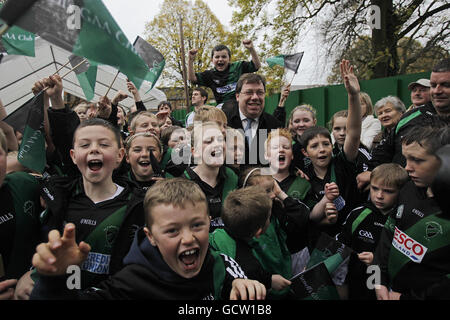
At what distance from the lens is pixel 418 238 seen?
76.7 inches

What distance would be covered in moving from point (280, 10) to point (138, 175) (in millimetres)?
12128

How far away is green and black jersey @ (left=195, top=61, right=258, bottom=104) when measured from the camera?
495cm

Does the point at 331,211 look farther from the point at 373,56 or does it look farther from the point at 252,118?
the point at 373,56

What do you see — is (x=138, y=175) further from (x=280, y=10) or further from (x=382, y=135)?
(x=280, y=10)

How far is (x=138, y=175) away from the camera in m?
2.87

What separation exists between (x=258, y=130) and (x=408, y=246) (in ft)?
6.47

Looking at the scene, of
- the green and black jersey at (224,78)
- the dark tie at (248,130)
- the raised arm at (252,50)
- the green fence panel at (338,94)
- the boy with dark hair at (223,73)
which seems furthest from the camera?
the green fence panel at (338,94)

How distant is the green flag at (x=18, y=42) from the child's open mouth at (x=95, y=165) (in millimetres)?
1459

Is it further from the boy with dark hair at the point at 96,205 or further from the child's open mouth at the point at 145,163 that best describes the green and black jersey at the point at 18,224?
the child's open mouth at the point at 145,163

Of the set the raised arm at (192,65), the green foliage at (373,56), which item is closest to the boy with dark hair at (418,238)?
the raised arm at (192,65)

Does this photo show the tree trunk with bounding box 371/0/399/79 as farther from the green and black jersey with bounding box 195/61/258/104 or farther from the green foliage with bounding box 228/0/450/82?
the green and black jersey with bounding box 195/61/258/104

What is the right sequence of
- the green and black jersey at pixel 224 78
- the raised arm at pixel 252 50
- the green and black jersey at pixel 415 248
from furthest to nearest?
the green and black jersey at pixel 224 78 < the raised arm at pixel 252 50 < the green and black jersey at pixel 415 248

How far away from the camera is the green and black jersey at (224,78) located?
4949mm

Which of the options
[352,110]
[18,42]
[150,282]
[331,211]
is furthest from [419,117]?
[18,42]
